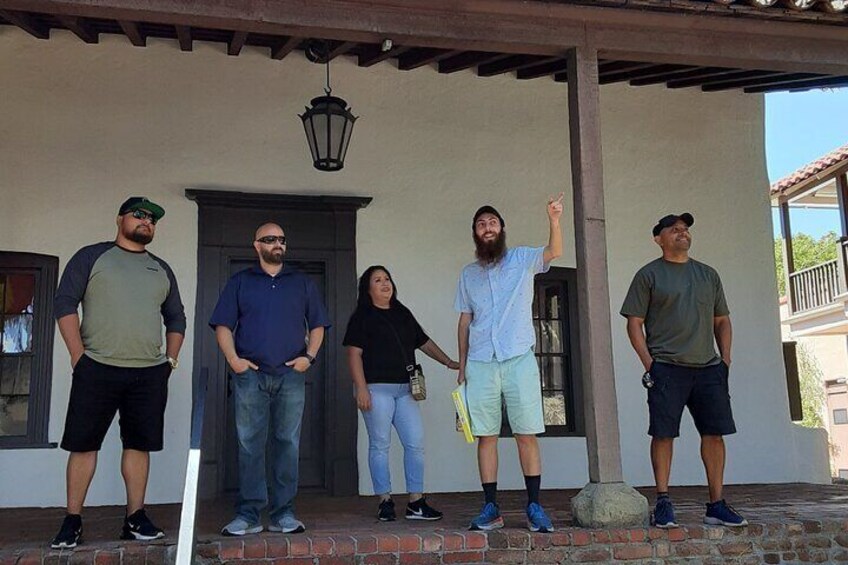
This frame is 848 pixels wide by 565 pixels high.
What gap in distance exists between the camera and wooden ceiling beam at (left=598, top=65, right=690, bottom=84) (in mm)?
7117

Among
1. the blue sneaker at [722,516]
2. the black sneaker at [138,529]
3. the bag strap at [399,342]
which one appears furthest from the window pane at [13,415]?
the blue sneaker at [722,516]

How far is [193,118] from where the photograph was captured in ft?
21.8

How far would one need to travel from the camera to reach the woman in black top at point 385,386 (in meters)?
4.96

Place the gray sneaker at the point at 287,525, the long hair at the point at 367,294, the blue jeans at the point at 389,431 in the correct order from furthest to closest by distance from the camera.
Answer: the long hair at the point at 367,294 → the blue jeans at the point at 389,431 → the gray sneaker at the point at 287,525

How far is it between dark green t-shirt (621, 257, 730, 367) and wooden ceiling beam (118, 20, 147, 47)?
3882 mm

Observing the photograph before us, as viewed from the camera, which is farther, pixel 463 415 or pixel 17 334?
pixel 17 334

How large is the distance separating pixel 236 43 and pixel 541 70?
2561mm

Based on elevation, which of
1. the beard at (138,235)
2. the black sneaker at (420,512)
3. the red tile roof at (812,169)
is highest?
the red tile roof at (812,169)

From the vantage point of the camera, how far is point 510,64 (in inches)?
275

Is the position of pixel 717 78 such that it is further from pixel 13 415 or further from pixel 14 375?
pixel 13 415

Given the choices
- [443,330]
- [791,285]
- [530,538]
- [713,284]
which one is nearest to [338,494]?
[443,330]

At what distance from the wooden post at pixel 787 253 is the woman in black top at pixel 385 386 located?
1214 cm

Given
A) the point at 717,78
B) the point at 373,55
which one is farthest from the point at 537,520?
the point at 717,78

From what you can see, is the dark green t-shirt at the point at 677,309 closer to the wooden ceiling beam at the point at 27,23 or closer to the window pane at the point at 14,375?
the window pane at the point at 14,375
